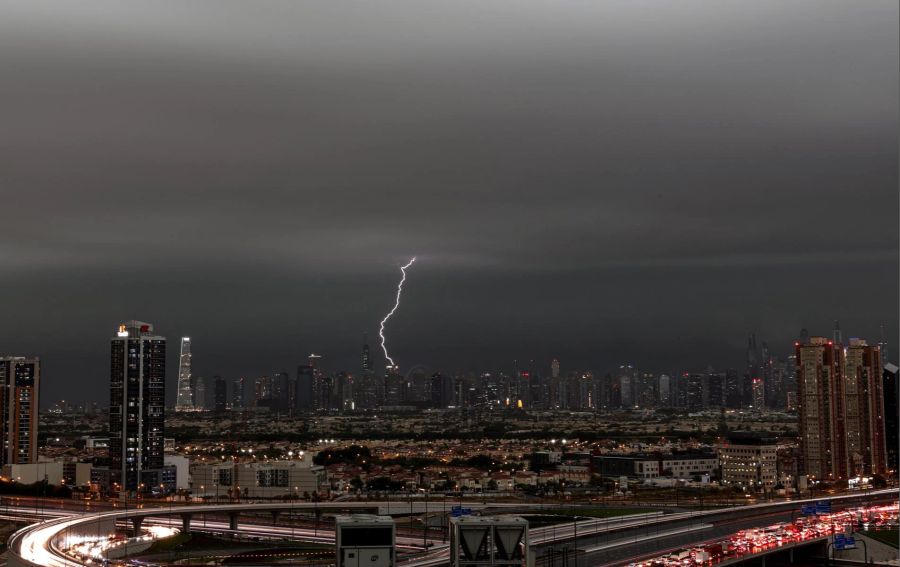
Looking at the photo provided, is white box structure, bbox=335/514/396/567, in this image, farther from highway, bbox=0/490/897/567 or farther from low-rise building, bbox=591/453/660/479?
low-rise building, bbox=591/453/660/479

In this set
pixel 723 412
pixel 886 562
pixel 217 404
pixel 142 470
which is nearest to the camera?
pixel 886 562

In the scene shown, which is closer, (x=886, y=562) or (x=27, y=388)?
(x=886, y=562)

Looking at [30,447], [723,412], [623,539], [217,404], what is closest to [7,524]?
[623,539]

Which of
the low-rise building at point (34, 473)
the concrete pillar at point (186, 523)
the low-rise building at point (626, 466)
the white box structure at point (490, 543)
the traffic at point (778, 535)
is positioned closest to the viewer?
the white box structure at point (490, 543)

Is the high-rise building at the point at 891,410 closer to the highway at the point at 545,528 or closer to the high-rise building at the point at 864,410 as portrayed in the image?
the high-rise building at the point at 864,410

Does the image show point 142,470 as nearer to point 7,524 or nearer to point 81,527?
point 7,524

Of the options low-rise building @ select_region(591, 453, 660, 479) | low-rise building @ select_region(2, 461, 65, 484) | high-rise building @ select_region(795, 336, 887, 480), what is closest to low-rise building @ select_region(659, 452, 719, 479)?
low-rise building @ select_region(591, 453, 660, 479)

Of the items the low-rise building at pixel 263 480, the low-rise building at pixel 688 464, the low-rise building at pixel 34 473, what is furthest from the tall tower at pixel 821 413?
the low-rise building at pixel 34 473
